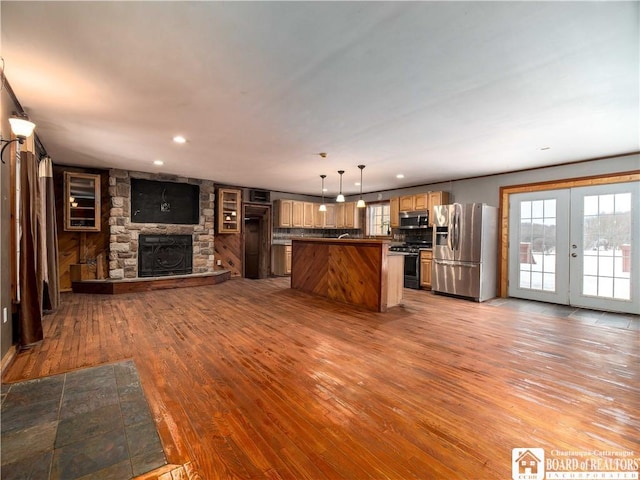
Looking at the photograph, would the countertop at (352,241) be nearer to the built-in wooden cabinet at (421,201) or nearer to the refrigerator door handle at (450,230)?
the refrigerator door handle at (450,230)

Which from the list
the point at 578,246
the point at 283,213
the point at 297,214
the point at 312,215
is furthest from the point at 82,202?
the point at 578,246

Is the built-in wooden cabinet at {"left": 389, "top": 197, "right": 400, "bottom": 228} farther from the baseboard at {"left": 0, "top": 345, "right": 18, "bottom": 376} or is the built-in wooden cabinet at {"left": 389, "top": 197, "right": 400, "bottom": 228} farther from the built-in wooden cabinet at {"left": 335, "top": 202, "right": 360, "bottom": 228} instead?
the baseboard at {"left": 0, "top": 345, "right": 18, "bottom": 376}

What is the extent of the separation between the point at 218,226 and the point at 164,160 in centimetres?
263

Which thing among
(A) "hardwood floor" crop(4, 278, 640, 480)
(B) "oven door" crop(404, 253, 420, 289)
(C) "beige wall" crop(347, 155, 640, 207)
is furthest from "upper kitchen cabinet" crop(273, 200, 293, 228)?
(A) "hardwood floor" crop(4, 278, 640, 480)

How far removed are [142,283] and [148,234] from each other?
126 centimetres

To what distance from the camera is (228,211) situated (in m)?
Result: 8.09

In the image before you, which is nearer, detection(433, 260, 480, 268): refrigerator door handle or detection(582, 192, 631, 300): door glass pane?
detection(582, 192, 631, 300): door glass pane

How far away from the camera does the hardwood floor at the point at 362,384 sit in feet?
5.46

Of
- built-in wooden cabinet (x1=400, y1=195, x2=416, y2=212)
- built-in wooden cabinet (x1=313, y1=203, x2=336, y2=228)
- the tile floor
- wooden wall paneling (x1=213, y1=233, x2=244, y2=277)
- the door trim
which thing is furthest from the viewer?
built-in wooden cabinet (x1=313, y1=203, x2=336, y2=228)

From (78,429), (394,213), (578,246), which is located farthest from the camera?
(394,213)

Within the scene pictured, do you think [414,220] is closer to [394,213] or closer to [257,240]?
[394,213]

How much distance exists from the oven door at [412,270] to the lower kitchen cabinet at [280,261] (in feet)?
11.4

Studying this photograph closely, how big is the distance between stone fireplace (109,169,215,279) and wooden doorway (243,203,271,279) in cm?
121

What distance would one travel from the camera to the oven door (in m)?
7.03
